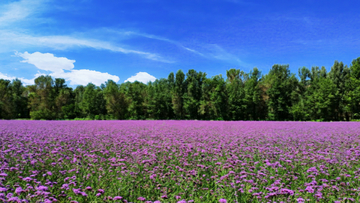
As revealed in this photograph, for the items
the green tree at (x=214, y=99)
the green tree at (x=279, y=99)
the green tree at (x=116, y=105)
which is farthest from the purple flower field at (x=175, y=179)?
the green tree at (x=116, y=105)

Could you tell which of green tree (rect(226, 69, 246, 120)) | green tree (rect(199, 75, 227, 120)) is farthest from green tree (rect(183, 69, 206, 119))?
green tree (rect(226, 69, 246, 120))

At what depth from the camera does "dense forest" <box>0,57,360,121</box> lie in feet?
159

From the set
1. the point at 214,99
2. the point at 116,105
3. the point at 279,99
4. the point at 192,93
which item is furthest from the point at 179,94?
the point at 279,99

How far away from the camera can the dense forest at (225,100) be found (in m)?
48.5

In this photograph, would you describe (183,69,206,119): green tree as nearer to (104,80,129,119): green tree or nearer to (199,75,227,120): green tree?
(199,75,227,120): green tree

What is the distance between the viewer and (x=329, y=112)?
1839 inches

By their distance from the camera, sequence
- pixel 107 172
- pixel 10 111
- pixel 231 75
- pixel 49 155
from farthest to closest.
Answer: pixel 231 75 < pixel 10 111 < pixel 49 155 < pixel 107 172

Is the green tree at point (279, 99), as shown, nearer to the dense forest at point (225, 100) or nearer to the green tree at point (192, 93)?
the dense forest at point (225, 100)

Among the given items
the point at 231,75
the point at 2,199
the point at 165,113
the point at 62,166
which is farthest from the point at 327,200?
the point at 231,75

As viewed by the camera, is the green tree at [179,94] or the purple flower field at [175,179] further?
the green tree at [179,94]

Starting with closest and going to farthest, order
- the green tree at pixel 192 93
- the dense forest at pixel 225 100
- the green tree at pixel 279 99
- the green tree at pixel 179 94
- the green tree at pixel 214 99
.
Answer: the dense forest at pixel 225 100, the green tree at pixel 279 99, the green tree at pixel 214 99, the green tree at pixel 192 93, the green tree at pixel 179 94

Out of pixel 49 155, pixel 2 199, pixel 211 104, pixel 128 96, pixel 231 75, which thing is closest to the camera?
pixel 2 199

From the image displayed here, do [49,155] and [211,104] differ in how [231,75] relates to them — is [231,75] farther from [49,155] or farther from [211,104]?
[49,155]

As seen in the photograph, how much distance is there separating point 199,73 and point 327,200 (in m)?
58.9
